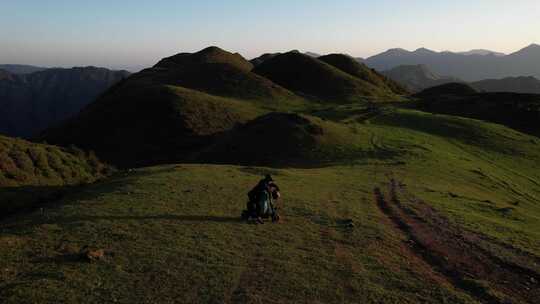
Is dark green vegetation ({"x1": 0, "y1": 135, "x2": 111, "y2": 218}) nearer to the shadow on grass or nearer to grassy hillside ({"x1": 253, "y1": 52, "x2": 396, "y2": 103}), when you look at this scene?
the shadow on grass

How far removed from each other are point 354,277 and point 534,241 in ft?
35.4

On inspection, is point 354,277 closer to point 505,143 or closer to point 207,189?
point 207,189

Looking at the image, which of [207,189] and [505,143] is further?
[505,143]

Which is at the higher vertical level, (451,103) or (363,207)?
(451,103)

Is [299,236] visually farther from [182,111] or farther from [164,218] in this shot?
[182,111]

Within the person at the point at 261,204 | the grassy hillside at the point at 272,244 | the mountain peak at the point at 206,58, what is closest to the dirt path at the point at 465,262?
the grassy hillside at the point at 272,244

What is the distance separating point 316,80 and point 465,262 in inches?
4300

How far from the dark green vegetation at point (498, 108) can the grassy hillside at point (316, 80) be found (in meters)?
21.0

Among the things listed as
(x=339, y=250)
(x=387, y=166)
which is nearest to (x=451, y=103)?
(x=387, y=166)

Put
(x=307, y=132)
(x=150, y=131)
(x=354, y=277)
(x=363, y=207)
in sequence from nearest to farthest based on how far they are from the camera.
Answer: (x=354, y=277)
(x=363, y=207)
(x=307, y=132)
(x=150, y=131)

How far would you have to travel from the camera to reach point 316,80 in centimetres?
12344

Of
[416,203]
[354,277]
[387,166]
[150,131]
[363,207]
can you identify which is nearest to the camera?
[354,277]

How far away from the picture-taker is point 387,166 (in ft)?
137

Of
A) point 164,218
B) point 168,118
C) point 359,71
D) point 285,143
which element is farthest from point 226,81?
point 164,218
